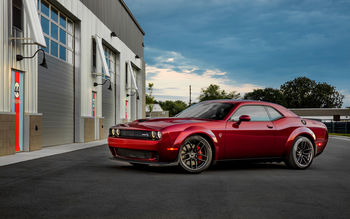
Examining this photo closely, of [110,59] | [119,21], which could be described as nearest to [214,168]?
[110,59]

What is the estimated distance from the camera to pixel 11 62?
1220 cm

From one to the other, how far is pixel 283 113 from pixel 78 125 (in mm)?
12848

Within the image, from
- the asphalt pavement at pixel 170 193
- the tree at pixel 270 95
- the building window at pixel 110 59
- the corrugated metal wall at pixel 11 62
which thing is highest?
the tree at pixel 270 95

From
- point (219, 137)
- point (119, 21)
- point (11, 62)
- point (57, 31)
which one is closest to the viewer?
point (219, 137)

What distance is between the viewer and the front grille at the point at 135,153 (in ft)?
22.8

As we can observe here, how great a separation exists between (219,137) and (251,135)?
75 centimetres

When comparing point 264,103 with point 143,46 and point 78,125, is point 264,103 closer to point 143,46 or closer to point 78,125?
point 78,125

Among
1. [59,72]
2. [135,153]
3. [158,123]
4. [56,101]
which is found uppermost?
[59,72]

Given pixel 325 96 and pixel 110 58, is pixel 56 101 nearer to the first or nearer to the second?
pixel 110 58

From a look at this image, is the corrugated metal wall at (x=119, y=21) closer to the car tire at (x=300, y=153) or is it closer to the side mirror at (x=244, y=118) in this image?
the side mirror at (x=244, y=118)

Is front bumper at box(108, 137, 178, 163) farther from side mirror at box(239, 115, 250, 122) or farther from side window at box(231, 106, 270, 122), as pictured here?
side window at box(231, 106, 270, 122)

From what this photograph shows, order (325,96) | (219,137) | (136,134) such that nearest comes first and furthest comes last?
(136,134)
(219,137)
(325,96)

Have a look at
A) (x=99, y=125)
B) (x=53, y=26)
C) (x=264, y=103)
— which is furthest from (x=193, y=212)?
(x=99, y=125)

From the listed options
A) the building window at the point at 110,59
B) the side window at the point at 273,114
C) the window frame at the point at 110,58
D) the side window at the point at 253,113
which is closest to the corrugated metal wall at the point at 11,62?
the side window at the point at 253,113
